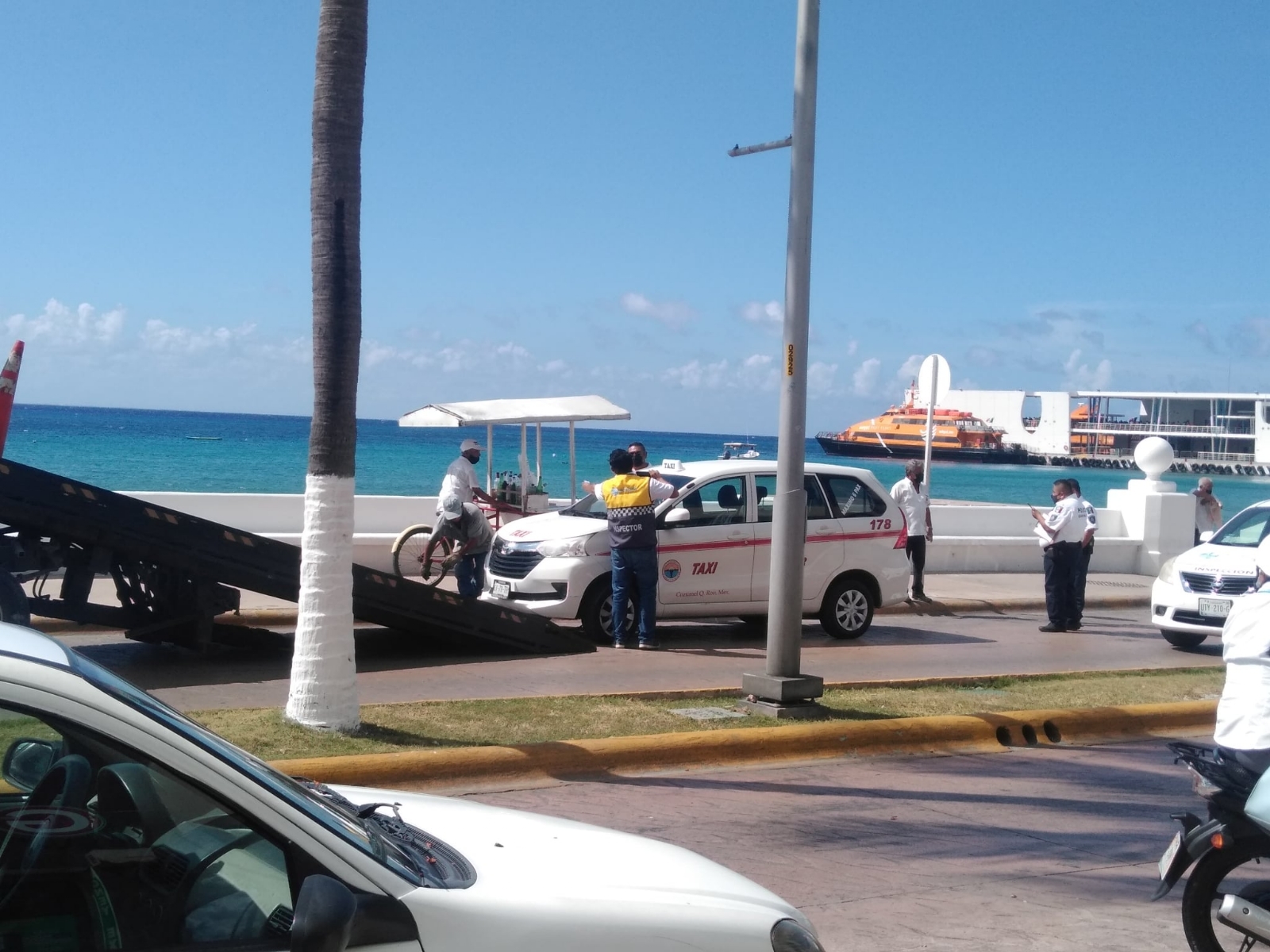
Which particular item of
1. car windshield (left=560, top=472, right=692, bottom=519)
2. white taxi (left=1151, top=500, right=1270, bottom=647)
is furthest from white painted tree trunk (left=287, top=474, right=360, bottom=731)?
white taxi (left=1151, top=500, right=1270, bottom=647)

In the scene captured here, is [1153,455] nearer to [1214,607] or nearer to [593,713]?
[1214,607]

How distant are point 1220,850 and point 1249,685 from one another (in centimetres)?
62

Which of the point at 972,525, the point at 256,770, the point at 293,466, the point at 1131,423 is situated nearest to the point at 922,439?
the point at 1131,423

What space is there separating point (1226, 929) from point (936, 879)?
1.30 m

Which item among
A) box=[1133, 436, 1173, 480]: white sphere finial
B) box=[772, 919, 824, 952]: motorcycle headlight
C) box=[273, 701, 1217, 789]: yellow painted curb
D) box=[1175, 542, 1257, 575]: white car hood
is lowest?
box=[273, 701, 1217, 789]: yellow painted curb

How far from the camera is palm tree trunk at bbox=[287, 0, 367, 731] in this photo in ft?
25.5

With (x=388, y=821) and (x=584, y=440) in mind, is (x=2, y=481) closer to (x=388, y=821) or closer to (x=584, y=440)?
(x=388, y=821)

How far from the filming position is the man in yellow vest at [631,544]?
12.3m

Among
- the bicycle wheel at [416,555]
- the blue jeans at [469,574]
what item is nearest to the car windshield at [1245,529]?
the blue jeans at [469,574]

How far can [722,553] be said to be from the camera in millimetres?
13227

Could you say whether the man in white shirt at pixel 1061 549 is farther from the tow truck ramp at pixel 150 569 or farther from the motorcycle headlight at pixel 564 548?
the tow truck ramp at pixel 150 569

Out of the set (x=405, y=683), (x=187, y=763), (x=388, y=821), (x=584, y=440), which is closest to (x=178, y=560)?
(x=405, y=683)

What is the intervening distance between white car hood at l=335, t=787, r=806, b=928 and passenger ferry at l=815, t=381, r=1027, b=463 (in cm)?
10429

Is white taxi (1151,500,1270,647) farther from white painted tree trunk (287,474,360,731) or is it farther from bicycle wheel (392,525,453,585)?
white painted tree trunk (287,474,360,731)
